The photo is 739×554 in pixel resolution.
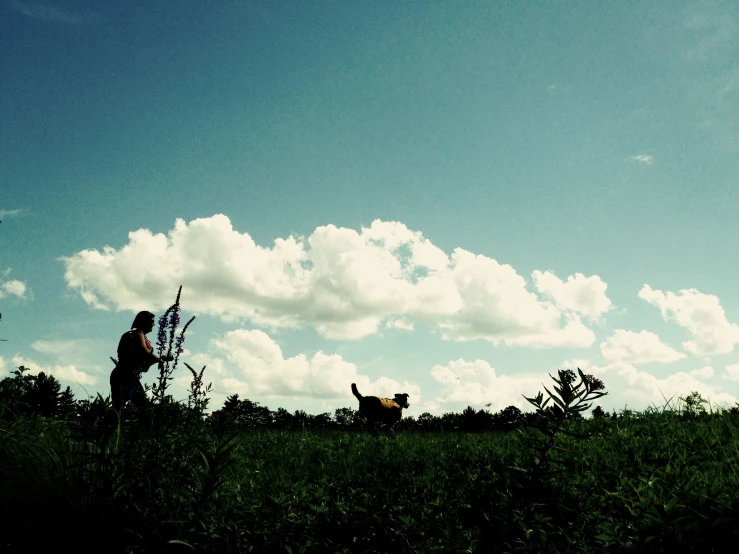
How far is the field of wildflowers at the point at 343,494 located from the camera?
3.84 metres

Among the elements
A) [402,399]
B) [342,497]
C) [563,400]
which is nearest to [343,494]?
[342,497]

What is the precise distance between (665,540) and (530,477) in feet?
3.85

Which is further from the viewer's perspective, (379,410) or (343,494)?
(379,410)

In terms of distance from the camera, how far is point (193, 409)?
4.77m

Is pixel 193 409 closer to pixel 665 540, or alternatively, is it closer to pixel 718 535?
pixel 665 540

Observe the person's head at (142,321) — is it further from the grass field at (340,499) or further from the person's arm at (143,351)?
the grass field at (340,499)

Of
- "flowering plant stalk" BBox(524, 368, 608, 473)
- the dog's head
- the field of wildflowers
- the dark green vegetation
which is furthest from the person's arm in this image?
the dog's head

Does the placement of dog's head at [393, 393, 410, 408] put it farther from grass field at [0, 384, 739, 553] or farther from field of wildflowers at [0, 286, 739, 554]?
grass field at [0, 384, 739, 553]

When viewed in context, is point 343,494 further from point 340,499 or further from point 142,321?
point 142,321

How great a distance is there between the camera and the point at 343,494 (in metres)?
5.07

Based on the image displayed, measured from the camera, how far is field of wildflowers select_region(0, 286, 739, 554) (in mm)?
3838

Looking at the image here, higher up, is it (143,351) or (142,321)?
(142,321)

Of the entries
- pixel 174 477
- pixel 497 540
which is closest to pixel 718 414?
pixel 497 540

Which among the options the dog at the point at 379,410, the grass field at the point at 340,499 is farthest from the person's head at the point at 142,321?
the dog at the point at 379,410
